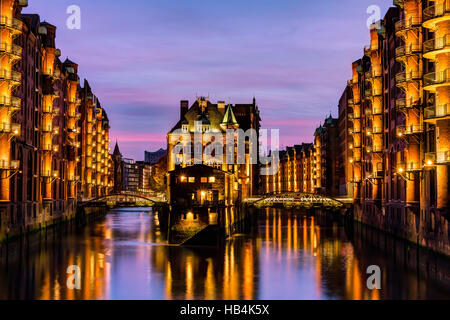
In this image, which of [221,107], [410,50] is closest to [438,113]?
[410,50]

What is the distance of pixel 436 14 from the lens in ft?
171

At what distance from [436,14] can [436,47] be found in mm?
2684

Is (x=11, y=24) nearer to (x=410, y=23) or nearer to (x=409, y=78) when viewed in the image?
(x=410, y=23)

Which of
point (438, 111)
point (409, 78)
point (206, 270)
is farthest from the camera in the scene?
point (409, 78)

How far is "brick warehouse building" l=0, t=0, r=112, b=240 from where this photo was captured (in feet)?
211

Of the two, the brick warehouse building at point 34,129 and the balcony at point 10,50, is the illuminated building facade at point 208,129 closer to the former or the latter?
the brick warehouse building at point 34,129

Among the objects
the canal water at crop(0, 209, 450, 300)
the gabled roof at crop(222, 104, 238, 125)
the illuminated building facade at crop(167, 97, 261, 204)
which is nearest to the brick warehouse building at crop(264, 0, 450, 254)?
the canal water at crop(0, 209, 450, 300)

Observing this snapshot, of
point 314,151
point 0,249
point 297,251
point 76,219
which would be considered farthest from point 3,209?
point 314,151

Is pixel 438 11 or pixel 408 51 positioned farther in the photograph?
pixel 408 51

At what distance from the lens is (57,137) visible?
339 feet

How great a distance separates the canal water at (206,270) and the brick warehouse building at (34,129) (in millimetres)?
5628

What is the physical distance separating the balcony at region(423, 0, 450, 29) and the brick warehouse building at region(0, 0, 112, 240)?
39390 mm

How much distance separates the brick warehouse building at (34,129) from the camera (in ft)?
211
